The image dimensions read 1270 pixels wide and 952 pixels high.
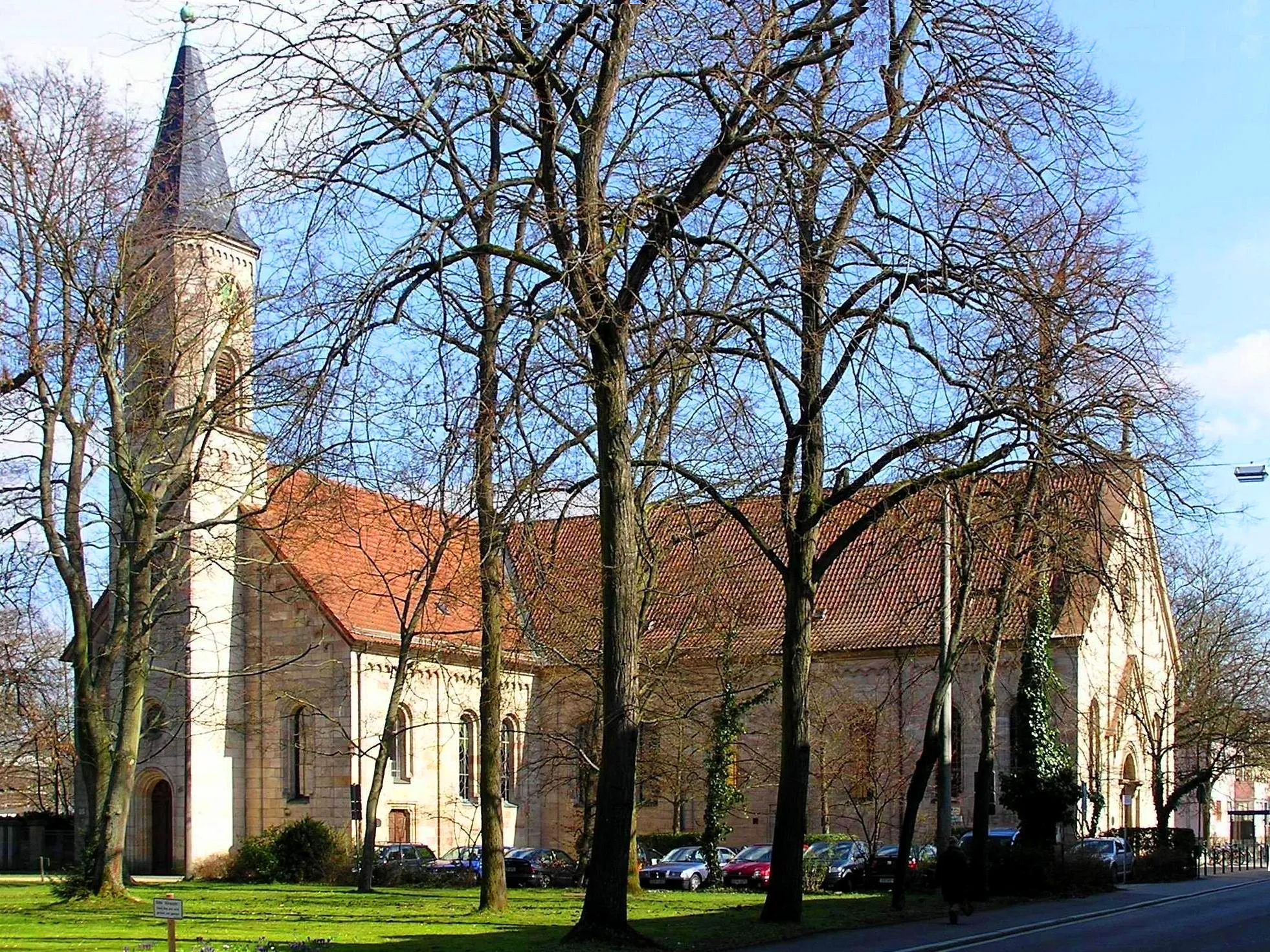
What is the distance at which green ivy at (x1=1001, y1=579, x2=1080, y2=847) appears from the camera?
37.4 metres

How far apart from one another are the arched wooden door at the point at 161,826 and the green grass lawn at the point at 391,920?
12.3m

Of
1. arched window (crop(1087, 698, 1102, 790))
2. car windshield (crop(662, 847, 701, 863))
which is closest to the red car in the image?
car windshield (crop(662, 847, 701, 863))

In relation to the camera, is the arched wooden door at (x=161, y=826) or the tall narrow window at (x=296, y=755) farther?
the arched wooden door at (x=161, y=826)

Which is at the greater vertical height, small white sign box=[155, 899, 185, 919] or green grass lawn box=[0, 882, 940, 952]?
small white sign box=[155, 899, 185, 919]

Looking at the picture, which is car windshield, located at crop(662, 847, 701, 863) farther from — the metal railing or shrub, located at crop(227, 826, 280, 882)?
the metal railing

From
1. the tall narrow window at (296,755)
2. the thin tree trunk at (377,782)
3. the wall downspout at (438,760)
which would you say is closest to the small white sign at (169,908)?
the thin tree trunk at (377,782)

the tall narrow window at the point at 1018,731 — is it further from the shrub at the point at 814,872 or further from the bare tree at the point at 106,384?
the bare tree at the point at 106,384

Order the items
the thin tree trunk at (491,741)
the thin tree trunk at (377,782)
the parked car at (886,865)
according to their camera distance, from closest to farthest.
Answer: the thin tree trunk at (491,741) → the thin tree trunk at (377,782) → the parked car at (886,865)

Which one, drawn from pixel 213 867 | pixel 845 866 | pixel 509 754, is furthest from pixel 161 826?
pixel 845 866

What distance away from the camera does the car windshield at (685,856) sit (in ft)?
143

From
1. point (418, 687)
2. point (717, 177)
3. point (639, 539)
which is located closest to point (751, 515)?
point (639, 539)

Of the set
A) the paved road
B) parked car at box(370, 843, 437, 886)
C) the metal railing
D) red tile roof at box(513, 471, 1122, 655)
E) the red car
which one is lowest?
the metal railing

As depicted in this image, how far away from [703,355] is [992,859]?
22.2m

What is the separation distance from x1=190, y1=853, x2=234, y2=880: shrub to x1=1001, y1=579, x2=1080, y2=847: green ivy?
2351cm
